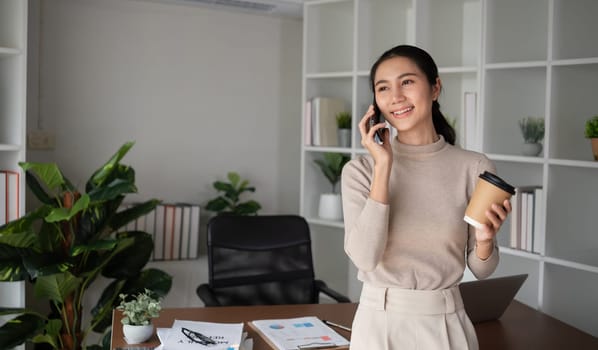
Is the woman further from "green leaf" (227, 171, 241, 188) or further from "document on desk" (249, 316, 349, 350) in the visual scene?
"green leaf" (227, 171, 241, 188)

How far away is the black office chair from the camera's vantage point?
3031 mm

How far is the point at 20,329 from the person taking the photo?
3.11 m

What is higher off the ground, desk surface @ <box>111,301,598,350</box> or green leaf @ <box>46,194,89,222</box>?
green leaf @ <box>46,194,89,222</box>

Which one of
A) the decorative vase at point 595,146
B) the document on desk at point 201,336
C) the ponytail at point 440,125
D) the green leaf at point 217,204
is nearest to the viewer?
the ponytail at point 440,125

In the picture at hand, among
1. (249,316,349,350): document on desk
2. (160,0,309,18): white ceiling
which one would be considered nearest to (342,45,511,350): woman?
(249,316,349,350): document on desk

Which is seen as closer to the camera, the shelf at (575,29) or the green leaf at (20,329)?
the shelf at (575,29)

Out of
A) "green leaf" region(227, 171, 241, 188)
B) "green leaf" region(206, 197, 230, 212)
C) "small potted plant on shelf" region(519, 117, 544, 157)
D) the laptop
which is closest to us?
the laptop

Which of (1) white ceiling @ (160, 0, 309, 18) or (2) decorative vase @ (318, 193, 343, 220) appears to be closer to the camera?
(2) decorative vase @ (318, 193, 343, 220)

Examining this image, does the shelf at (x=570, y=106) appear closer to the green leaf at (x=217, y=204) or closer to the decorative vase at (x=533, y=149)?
the decorative vase at (x=533, y=149)

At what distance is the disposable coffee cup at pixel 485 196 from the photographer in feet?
4.49

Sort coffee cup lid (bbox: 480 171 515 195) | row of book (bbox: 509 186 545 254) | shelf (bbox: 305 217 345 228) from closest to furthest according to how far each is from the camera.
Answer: coffee cup lid (bbox: 480 171 515 195) → row of book (bbox: 509 186 545 254) → shelf (bbox: 305 217 345 228)

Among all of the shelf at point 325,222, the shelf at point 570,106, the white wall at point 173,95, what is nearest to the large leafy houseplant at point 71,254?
the white wall at point 173,95

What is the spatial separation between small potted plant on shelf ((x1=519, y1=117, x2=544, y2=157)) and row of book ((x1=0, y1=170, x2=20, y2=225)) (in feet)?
7.89

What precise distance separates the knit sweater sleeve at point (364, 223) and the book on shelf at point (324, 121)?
2.37m
